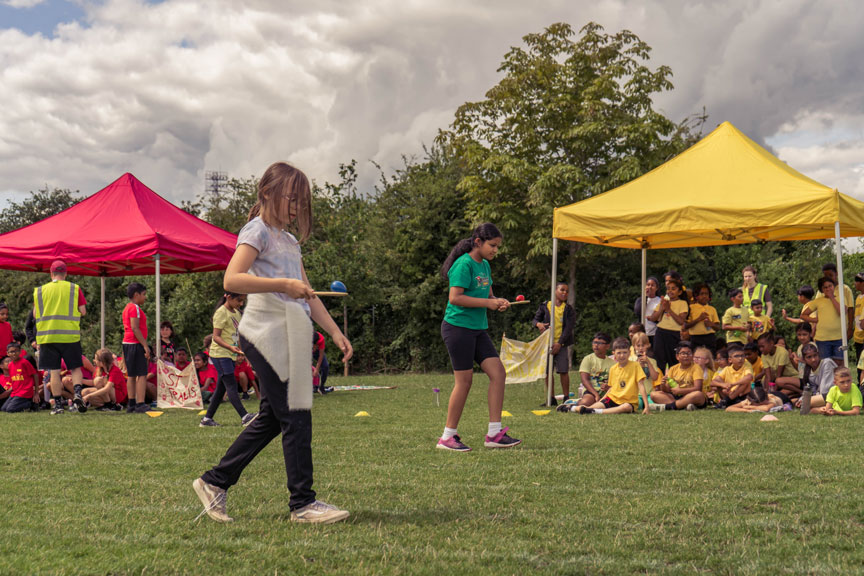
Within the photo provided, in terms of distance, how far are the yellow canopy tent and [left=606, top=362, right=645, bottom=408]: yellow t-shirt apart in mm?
1981

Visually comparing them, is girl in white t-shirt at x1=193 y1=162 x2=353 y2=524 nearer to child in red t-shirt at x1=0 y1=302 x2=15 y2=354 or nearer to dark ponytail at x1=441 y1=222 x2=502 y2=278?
dark ponytail at x1=441 y1=222 x2=502 y2=278

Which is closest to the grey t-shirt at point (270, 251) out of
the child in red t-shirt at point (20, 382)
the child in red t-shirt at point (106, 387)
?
the child in red t-shirt at point (106, 387)

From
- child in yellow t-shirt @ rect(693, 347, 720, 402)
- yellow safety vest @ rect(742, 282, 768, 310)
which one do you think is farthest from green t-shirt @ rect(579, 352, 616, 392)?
yellow safety vest @ rect(742, 282, 768, 310)

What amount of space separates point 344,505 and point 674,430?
185 inches

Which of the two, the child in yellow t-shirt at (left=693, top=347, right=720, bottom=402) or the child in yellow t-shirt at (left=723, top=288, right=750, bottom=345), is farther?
the child in yellow t-shirt at (left=723, top=288, right=750, bottom=345)

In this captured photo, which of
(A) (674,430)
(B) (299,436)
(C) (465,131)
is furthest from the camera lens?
(C) (465,131)

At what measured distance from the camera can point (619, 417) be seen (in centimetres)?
959

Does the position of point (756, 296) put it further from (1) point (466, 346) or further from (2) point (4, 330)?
(2) point (4, 330)

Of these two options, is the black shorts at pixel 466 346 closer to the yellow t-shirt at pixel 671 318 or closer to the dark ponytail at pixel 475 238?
the dark ponytail at pixel 475 238

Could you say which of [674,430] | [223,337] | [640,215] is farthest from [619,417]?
[223,337]

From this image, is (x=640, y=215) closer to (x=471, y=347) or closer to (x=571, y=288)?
(x=471, y=347)

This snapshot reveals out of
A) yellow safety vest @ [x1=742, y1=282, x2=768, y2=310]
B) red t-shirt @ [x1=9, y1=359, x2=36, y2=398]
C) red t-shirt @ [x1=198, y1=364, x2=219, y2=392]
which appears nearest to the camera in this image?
red t-shirt @ [x1=9, y1=359, x2=36, y2=398]

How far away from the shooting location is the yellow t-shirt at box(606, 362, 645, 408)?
10281mm

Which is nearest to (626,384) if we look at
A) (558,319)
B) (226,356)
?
(558,319)
